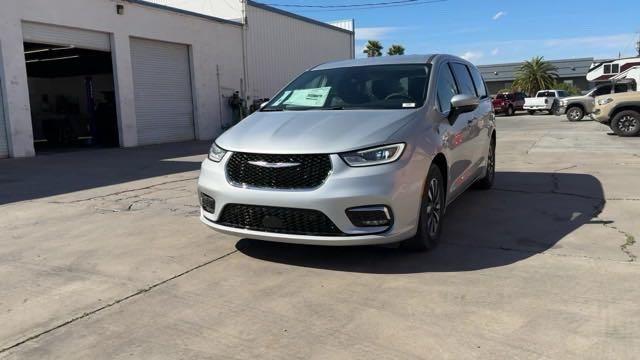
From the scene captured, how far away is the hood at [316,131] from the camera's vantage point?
414cm

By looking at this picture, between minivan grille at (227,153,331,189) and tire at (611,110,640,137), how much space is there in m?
15.5

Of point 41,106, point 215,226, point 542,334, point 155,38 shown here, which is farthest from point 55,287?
point 41,106

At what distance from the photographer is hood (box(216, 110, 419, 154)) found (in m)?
4.14

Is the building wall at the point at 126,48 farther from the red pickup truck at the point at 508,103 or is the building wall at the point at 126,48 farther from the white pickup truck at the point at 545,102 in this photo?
the white pickup truck at the point at 545,102

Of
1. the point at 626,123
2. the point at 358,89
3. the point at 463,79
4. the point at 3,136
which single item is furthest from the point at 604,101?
the point at 3,136

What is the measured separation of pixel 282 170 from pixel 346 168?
0.50m

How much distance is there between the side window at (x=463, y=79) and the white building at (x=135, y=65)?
13.0 meters

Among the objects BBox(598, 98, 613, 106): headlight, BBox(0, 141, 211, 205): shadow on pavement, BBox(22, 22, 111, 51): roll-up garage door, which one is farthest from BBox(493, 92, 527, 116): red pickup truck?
BBox(22, 22, 111, 51): roll-up garage door

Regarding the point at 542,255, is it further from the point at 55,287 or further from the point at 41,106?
the point at 41,106

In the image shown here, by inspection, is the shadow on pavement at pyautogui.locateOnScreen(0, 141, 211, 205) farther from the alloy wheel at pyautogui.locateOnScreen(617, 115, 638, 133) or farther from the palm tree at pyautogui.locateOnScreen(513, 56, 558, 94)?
the palm tree at pyautogui.locateOnScreen(513, 56, 558, 94)

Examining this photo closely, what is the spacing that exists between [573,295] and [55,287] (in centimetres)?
384

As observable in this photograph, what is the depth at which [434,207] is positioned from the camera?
15.7 feet

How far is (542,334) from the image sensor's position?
3.17m

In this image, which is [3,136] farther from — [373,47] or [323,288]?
[373,47]
